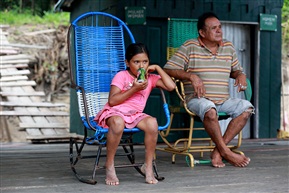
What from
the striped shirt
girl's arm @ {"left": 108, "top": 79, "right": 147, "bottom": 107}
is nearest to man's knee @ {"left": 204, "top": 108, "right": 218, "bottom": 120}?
the striped shirt

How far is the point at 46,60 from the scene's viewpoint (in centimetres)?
1298

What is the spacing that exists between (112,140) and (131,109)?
0.98ft

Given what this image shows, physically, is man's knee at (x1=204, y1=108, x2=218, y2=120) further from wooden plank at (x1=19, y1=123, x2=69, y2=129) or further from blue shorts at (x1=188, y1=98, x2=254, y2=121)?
wooden plank at (x1=19, y1=123, x2=69, y2=129)

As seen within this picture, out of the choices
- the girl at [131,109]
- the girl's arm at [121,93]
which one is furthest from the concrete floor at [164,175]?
the girl's arm at [121,93]

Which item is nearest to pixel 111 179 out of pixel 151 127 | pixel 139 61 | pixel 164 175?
pixel 151 127

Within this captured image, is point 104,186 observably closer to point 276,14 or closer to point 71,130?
point 276,14

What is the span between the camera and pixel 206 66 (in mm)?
4426

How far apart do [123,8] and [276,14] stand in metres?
2.39

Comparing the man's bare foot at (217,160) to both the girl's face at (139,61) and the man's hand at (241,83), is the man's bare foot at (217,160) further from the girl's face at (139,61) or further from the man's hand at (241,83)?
the girl's face at (139,61)

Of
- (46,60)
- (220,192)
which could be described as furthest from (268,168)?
(46,60)

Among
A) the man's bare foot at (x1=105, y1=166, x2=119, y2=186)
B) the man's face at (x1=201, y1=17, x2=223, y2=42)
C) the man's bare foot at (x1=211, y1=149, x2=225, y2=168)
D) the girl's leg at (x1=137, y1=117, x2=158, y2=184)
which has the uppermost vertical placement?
the man's face at (x1=201, y1=17, x2=223, y2=42)

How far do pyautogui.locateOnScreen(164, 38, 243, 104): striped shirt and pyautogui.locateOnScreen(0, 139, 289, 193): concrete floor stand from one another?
604 mm

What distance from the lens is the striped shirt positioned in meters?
4.42

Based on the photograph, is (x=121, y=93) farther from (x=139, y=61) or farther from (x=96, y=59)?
(x=96, y=59)
